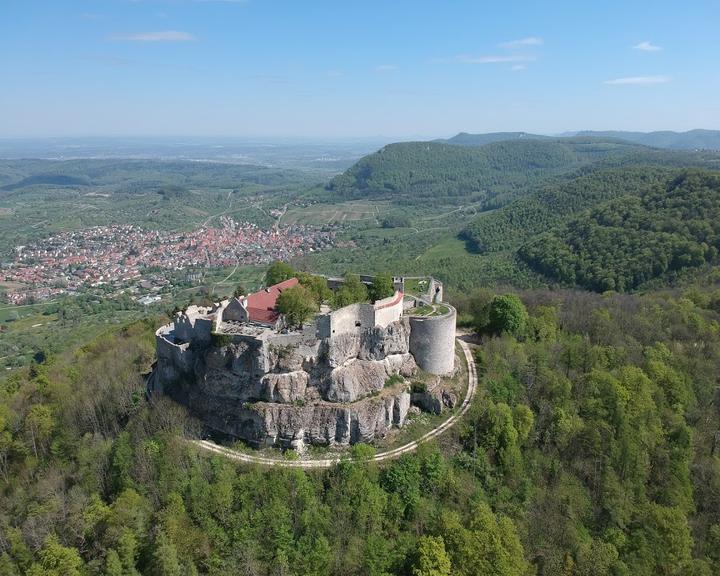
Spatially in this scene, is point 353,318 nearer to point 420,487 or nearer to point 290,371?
point 290,371

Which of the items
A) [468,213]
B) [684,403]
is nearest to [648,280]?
[684,403]

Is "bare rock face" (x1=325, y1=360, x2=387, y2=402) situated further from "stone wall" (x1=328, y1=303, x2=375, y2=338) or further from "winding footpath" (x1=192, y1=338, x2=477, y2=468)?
"winding footpath" (x1=192, y1=338, x2=477, y2=468)

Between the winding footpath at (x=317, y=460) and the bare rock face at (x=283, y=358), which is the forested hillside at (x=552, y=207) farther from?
the bare rock face at (x=283, y=358)

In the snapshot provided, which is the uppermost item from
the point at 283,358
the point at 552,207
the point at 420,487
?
the point at 552,207

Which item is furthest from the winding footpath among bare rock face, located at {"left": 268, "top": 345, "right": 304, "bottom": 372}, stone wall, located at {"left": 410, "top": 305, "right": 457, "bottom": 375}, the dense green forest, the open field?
the open field

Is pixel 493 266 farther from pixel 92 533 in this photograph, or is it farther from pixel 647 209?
pixel 92 533

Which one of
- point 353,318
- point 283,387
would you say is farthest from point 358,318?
point 283,387
